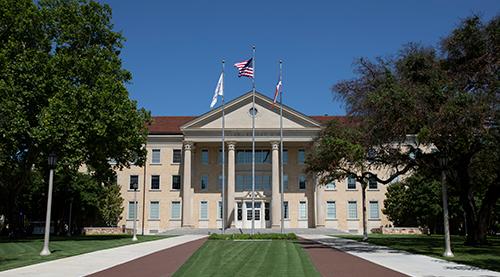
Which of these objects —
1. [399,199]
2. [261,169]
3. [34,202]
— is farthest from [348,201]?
[34,202]

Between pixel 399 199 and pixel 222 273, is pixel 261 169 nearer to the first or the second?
pixel 399 199

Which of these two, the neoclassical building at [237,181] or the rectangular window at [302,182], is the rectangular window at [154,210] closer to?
the neoclassical building at [237,181]

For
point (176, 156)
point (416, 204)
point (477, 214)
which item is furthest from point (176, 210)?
point (477, 214)

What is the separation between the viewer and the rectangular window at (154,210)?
61.7 metres

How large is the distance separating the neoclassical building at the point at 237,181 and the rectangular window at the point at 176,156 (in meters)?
0.13

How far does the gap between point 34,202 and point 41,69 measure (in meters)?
23.6

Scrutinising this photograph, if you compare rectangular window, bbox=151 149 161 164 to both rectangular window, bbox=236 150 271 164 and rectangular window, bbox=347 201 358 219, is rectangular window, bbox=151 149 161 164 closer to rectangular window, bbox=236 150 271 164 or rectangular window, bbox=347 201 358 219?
rectangular window, bbox=236 150 271 164

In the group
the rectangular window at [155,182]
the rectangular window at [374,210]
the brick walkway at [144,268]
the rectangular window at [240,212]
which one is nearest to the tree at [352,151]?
the brick walkway at [144,268]

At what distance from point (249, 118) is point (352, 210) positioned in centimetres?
1706

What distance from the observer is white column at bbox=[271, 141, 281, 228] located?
55.9 meters

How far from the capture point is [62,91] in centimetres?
3095

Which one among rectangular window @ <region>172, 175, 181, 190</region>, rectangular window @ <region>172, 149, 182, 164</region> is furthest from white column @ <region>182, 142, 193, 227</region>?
rectangular window @ <region>172, 149, 182, 164</region>

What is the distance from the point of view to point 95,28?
35.2 m

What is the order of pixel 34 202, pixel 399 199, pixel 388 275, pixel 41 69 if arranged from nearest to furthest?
pixel 388 275 < pixel 41 69 < pixel 34 202 < pixel 399 199
